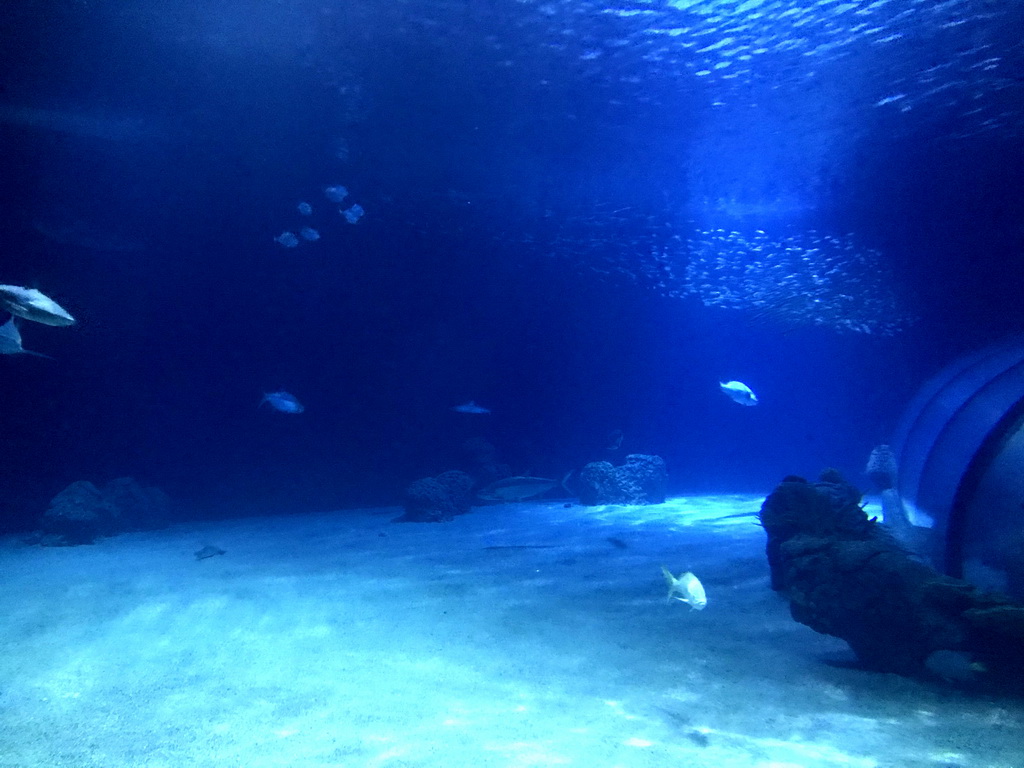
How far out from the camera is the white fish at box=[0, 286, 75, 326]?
16.4 feet

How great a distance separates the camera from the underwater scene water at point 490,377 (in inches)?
172

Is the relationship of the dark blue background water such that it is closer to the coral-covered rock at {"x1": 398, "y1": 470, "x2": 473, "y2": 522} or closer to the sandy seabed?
the coral-covered rock at {"x1": 398, "y1": 470, "x2": 473, "y2": 522}

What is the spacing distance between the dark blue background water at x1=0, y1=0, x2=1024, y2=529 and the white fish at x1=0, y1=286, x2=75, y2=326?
6.43 metres

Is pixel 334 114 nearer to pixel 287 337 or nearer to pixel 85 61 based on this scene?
pixel 85 61

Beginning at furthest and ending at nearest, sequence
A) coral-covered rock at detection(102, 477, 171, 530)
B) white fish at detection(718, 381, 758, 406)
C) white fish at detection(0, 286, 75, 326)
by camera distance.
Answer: coral-covered rock at detection(102, 477, 171, 530)
white fish at detection(718, 381, 758, 406)
white fish at detection(0, 286, 75, 326)

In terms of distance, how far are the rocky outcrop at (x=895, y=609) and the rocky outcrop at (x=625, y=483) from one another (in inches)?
432

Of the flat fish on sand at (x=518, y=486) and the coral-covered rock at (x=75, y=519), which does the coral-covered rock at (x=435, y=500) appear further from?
the coral-covered rock at (x=75, y=519)

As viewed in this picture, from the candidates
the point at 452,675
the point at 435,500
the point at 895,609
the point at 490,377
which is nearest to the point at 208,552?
the point at 435,500

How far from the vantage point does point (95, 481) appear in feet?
57.4

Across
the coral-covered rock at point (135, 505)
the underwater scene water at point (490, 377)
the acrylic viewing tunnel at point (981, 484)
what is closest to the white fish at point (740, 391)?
the underwater scene water at point (490, 377)

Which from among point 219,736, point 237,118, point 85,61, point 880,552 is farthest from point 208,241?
point 880,552

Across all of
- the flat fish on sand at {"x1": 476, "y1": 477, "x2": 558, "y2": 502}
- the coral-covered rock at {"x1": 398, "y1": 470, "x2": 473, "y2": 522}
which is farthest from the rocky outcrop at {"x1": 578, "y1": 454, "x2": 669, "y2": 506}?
the flat fish on sand at {"x1": 476, "y1": 477, "x2": 558, "y2": 502}

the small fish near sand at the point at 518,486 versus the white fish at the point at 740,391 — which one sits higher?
the white fish at the point at 740,391

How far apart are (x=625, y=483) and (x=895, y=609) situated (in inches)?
479
